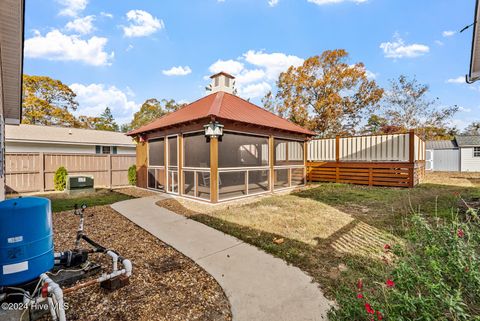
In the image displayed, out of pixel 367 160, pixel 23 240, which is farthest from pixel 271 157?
pixel 23 240

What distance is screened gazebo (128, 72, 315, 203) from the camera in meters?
7.26

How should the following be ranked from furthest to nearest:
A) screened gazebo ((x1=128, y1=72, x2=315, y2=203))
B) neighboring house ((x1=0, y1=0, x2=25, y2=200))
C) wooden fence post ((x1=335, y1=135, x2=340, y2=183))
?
1. wooden fence post ((x1=335, y1=135, x2=340, y2=183))
2. screened gazebo ((x1=128, y1=72, x2=315, y2=203))
3. neighboring house ((x1=0, y1=0, x2=25, y2=200))

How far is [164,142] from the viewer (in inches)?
348

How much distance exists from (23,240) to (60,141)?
47.4 ft

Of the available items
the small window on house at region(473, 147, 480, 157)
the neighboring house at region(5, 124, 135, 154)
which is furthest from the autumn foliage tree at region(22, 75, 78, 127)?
the small window on house at region(473, 147, 480, 157)

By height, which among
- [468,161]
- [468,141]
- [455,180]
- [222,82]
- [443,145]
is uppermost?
[222,82]

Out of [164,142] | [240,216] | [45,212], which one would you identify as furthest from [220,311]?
[164,142]

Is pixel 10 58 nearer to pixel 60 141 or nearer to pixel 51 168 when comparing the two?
pixel 51 168

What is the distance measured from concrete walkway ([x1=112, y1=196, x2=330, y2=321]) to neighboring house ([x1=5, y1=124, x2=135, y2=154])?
12527 mm

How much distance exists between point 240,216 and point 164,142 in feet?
16.0

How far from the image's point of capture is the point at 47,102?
76.6 feet

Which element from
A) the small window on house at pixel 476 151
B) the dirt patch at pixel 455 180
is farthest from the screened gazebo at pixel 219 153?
the small window on house at pixel 476 151

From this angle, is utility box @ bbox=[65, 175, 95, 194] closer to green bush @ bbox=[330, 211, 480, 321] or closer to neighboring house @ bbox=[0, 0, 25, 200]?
neighboring house @ bbox=[0, 0, 25, 200]

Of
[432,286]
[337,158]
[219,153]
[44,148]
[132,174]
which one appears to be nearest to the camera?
[432,286]
